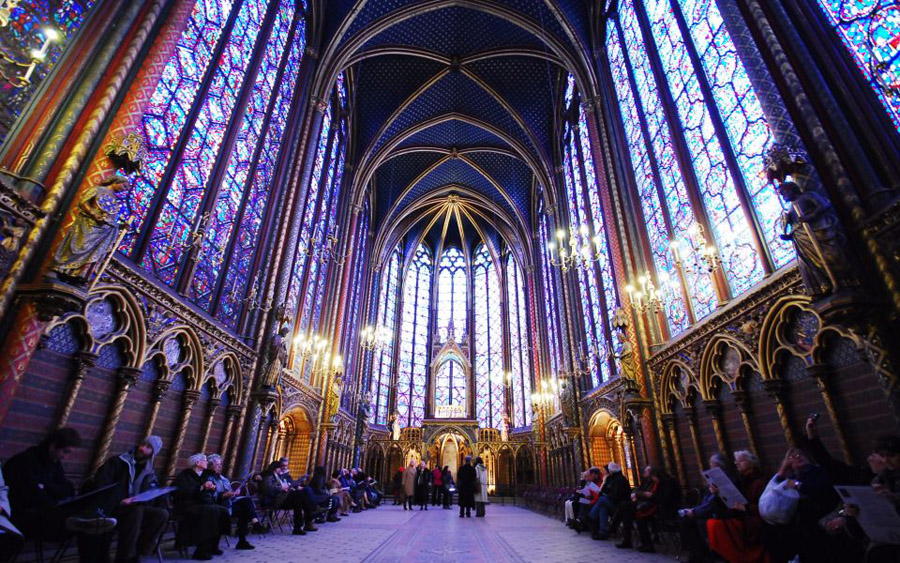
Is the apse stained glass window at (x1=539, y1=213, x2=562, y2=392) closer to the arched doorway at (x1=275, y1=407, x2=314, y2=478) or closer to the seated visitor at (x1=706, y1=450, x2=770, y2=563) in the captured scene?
the arched doorway at (x1=275, y1=407, x2=314, y2=478)

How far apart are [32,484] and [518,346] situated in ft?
73.2

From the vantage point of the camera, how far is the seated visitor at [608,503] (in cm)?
635

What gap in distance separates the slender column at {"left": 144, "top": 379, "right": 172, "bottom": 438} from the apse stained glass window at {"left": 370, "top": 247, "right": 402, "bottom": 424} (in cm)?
1433

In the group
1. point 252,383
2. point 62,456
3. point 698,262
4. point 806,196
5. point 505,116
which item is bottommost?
point 62,456

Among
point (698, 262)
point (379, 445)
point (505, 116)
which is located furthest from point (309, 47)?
point (379, 445)

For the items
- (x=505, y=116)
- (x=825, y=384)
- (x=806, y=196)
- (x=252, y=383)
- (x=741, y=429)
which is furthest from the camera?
(x=505, y=116)

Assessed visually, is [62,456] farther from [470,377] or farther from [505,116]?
[470,377]

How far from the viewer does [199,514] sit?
4.57 meters

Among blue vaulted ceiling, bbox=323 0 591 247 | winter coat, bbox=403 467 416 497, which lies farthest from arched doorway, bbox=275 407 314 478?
blue vaulted ceiling, bbox=323 0 591 247

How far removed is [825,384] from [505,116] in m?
17.1

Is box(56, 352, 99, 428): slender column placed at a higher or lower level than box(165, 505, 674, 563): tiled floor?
higher

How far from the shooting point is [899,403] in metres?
3.91

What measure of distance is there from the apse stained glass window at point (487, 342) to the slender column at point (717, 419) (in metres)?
16.8

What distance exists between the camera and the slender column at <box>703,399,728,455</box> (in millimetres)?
6894
